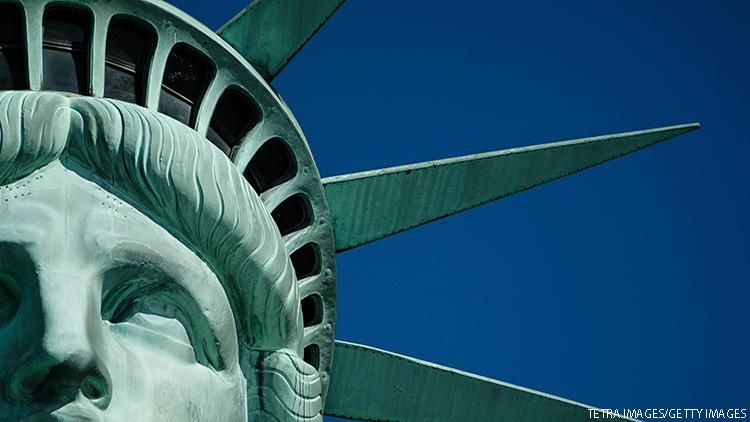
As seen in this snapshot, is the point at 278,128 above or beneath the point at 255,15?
beneath

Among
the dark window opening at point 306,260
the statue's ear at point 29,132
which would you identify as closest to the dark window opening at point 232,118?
the dark window opening at point 306,260

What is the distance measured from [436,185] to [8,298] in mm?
4617

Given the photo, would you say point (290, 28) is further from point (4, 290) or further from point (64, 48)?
point (4, 290)

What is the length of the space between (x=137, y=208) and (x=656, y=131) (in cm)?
532

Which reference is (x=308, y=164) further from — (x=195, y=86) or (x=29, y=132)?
(x=29, y=132)

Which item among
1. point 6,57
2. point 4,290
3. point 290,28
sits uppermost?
point 290,28

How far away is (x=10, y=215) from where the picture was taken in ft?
40.3

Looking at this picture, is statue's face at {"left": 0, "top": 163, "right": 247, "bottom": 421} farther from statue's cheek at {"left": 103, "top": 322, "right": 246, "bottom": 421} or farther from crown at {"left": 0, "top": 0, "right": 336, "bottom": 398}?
crown at {"left": 0, "top": 0, "right": 336, "bottom": 398}

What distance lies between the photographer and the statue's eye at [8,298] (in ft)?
39.6

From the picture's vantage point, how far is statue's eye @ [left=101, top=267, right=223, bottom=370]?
12.4 meters

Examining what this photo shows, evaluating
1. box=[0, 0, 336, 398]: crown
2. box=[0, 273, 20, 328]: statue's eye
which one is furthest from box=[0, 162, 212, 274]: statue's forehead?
box=[0, 0, 336, 398]: crown

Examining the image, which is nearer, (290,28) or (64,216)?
(64,216)

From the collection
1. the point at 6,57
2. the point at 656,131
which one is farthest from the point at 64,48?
the point at 656,131

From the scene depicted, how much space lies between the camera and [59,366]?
37.7ft
